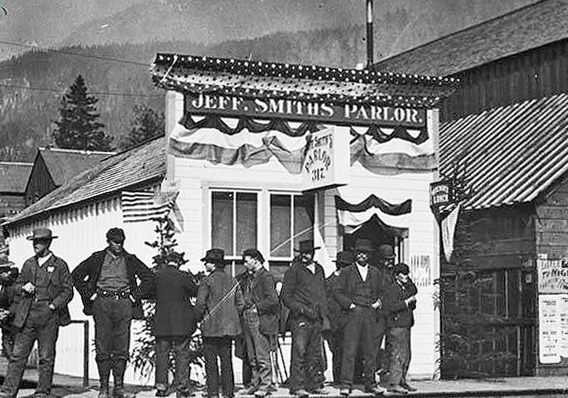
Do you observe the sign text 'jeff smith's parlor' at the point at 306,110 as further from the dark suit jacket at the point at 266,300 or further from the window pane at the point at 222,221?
the dark suit jacket at the point at 266,300

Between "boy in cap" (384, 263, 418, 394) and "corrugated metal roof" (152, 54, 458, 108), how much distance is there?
3.16m

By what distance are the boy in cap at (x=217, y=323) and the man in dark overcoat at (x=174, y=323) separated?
163 mm

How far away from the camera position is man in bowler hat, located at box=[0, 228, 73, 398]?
42.6 ft

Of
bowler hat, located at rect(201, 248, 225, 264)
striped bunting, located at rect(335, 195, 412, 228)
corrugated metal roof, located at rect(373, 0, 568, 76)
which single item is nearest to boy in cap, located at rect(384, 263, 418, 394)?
striped bunting, located at rect(335, 195, 412, 228)

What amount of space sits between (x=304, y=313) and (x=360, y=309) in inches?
35.4

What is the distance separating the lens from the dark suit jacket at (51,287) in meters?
13.1

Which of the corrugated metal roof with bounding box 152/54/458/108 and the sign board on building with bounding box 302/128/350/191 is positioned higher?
the corrugated metal roof with bounding box 152/54/458/108

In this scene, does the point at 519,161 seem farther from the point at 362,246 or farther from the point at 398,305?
the point at 362,246

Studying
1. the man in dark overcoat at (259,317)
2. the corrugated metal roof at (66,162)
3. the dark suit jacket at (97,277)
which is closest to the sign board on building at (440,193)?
the man in dark overcoat at (259,317)

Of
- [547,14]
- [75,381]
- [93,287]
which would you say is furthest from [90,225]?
[547,14]

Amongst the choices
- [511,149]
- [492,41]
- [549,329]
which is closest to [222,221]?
[549,329]

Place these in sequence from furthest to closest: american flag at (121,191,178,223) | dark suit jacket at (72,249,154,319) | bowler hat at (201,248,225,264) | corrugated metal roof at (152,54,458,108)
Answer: corrugated metal roof at (152,54,458,108)
american flag at (121,191,178,223)
bowler hat at (201,248,225,264)
dark suit jacket at (72,249,154,319)

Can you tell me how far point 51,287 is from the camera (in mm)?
13094

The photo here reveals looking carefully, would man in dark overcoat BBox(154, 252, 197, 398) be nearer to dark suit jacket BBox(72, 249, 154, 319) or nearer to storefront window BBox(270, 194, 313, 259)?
dark suit jacket BBox(72, 249, 154, 319)
